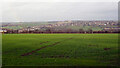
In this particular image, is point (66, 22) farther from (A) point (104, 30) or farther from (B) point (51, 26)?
(A) point (104, 30)

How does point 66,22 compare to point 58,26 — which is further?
point 66,22

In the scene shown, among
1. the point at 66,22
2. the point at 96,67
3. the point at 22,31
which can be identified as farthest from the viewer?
the point at 66,22

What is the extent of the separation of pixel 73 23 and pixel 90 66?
270 feet

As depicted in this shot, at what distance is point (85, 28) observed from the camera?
289 ft

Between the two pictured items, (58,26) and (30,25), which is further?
(58,26)

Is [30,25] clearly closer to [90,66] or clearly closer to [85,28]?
[85,28]

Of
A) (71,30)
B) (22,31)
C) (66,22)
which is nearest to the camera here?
(22,31)

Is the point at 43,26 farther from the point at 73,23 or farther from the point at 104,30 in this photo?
the point at 104,30

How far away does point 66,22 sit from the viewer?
95.6m

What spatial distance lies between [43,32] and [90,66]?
238 ft

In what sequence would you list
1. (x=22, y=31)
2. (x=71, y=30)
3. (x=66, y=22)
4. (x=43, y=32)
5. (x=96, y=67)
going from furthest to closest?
(x=66, y=22)
(x=71, y=30)
(x=43, y=32)
(x=22, y=31)
(x=96, y=67)

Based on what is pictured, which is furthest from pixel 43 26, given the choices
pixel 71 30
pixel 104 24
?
pixel 104 24

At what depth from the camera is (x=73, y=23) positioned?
93.6 m

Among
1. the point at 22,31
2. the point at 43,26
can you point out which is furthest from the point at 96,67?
the point at 43,26
